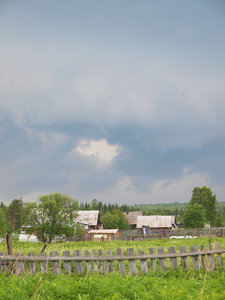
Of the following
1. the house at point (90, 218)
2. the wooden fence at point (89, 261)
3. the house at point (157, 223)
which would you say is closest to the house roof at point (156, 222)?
the house at point (157, 223)

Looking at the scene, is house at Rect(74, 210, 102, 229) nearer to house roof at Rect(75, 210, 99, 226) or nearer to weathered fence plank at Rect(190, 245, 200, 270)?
house roof at Rect(75, 210, 99, 226)

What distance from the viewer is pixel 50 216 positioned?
36.8m

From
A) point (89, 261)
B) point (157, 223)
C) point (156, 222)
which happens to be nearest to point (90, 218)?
point (156, 222)

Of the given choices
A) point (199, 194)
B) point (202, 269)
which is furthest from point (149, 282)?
point (199, 194)

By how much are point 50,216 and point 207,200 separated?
43.9m

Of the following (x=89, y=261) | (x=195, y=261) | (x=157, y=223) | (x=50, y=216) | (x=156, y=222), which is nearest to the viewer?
(x=89, y=261)

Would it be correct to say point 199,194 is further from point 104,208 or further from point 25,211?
point 104,208

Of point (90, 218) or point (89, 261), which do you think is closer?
point (89, 261)

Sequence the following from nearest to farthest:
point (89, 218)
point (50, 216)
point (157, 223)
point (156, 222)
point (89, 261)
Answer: point (89, 261)
point (50, 216)
point (89, 218)
point (157, 223)
point (156, 222)

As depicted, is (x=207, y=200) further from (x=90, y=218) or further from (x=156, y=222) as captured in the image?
(x=90, y=218)

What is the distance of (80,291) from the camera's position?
689 centimetres

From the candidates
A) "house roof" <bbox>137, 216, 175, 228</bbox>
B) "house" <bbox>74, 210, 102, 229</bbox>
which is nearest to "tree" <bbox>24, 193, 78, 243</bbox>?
"house" <bbox>74, 210, 102, 229</bbox>

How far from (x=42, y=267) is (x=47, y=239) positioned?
29.6 meters

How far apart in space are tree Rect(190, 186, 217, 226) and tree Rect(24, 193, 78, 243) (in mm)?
39260
